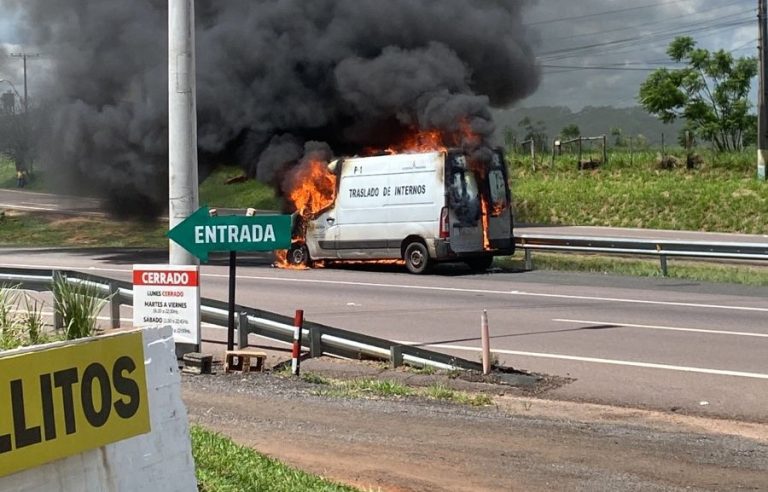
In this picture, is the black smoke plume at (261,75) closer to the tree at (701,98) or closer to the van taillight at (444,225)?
the van taillight at (444,225)

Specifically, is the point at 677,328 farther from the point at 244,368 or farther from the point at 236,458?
the point at 236,458

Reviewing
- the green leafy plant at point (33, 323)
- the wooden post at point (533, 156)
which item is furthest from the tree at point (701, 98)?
the green leafy plant at point (33, 323)

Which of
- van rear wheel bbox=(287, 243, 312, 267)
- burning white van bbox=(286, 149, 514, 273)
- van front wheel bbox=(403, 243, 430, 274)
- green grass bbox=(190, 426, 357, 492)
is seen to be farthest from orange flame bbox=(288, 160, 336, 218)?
green grass bbox=(190, 426, 357, 492)

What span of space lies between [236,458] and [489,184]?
14.3m


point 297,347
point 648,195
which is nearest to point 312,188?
point 297,347

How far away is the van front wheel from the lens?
19.9m

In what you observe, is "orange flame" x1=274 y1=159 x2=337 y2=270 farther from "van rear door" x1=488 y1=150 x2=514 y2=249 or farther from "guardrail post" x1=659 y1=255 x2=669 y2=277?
"guardrail post" x1=659 y1=255 x2=669 y2=277

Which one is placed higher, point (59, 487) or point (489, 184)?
point (489, 184)

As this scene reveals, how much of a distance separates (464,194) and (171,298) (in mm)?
9852

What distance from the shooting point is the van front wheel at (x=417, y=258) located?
65.3 feet

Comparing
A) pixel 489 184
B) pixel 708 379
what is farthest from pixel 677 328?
pixel 489 184

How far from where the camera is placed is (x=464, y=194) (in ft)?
63.8

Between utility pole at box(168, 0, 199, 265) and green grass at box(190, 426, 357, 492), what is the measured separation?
13.4 feet

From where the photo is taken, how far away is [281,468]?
5910mm
